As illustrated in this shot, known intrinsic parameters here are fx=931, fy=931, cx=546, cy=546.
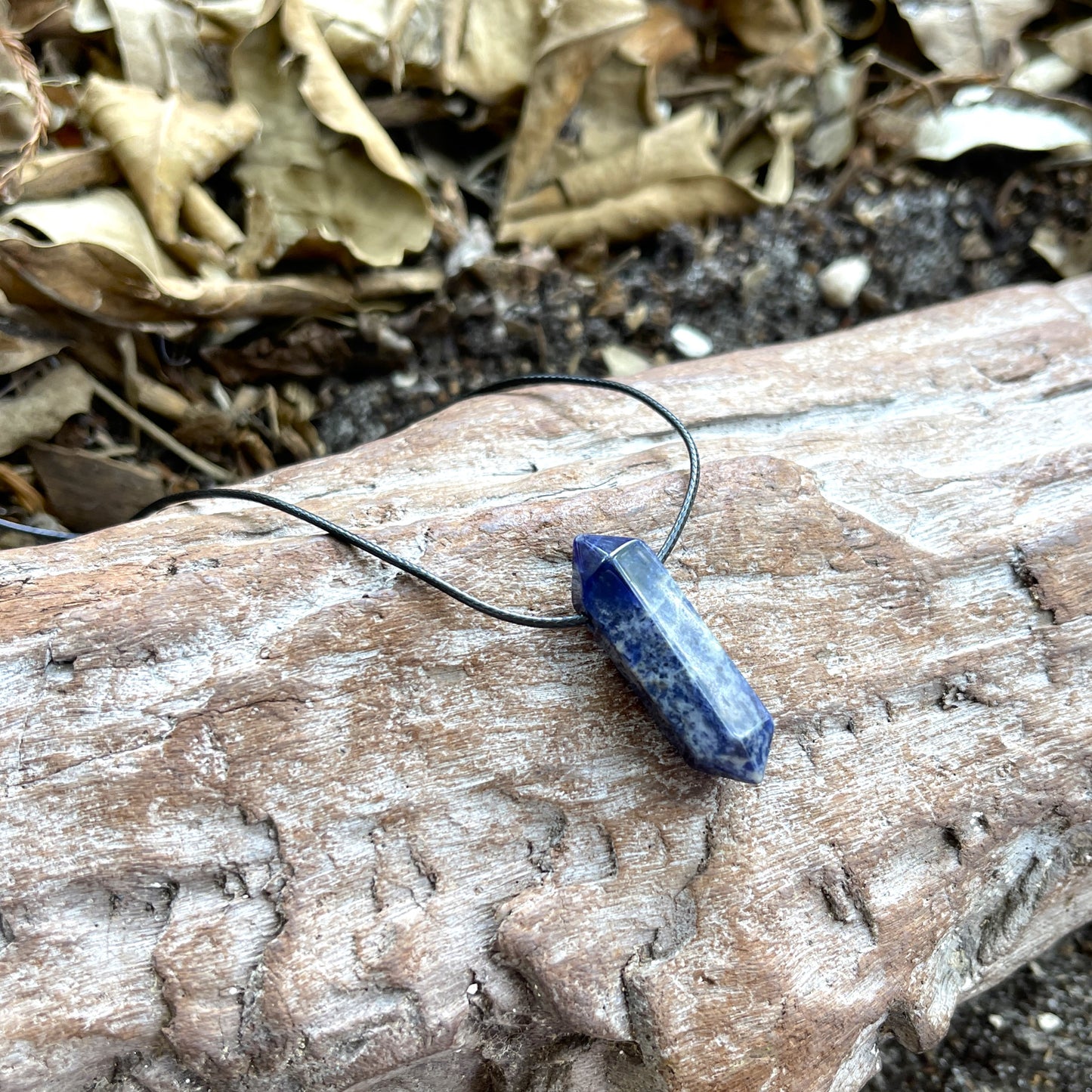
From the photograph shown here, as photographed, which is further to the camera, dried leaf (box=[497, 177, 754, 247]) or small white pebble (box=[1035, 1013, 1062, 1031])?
dried leaf (box=[497, 177, 754, 247])

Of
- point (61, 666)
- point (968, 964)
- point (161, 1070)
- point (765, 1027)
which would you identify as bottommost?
point (968, 964)

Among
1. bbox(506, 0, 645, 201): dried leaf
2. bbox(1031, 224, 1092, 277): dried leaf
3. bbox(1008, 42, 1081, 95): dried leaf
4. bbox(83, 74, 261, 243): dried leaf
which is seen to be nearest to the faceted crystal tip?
bbox(83, 74, 261, 243): dried leaf

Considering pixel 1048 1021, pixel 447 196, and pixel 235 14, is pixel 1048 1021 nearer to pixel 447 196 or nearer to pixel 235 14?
pixel 447 196

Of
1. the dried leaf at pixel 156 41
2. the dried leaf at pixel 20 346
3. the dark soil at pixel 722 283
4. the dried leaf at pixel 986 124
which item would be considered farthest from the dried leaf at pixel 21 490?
the dried leaf at pixel 986 124

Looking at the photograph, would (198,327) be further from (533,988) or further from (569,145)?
(533,988)

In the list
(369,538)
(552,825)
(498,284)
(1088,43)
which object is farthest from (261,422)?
(1088,43)

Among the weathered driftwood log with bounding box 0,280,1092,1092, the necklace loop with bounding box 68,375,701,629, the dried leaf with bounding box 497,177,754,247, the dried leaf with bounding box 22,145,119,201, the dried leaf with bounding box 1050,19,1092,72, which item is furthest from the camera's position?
the dried leaf with bounding box 1050,19,1092,72

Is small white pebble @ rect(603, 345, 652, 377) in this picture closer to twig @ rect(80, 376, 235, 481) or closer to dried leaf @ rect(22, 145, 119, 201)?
twig @ rect(80, 376, 235, 481)
